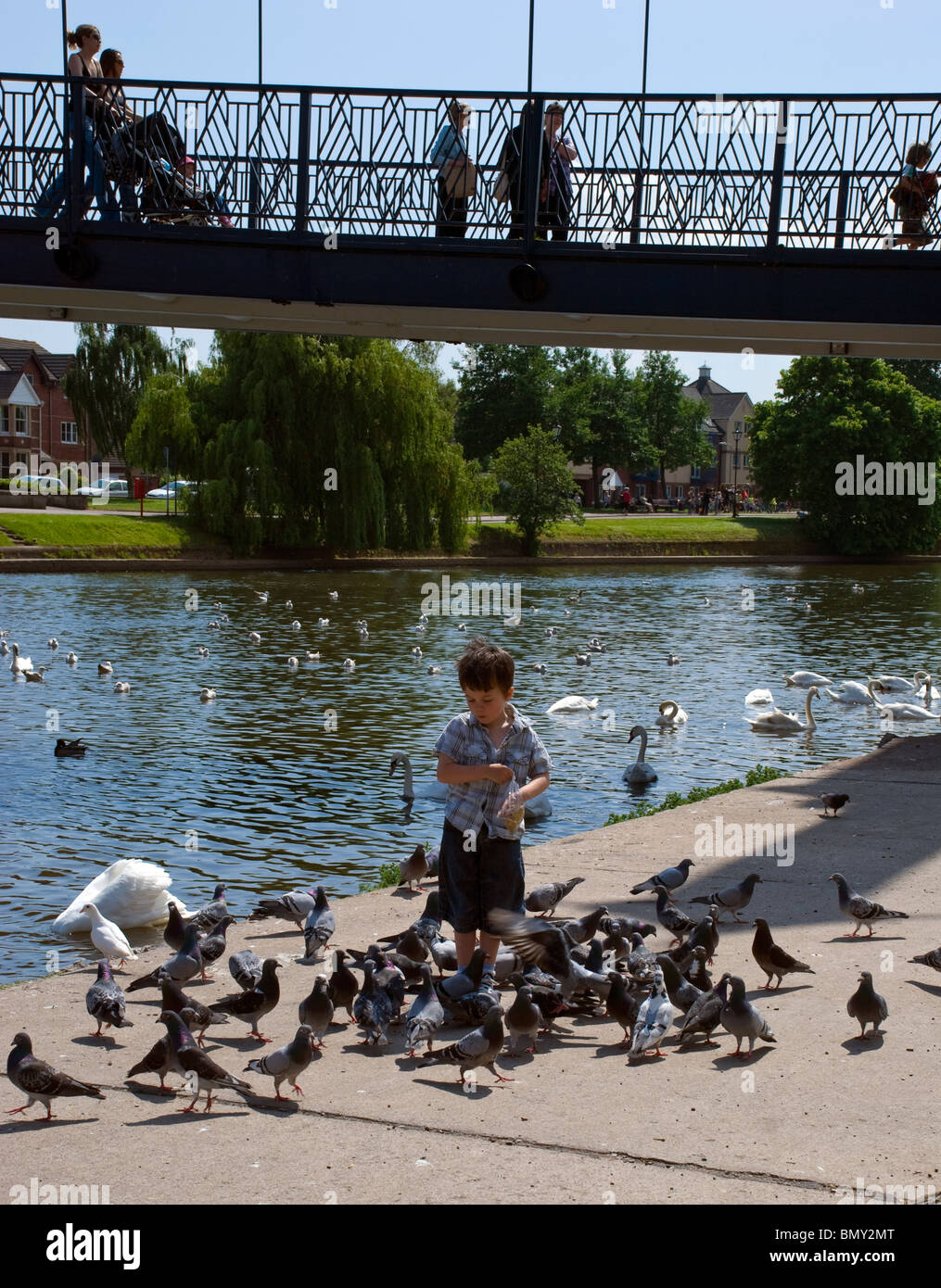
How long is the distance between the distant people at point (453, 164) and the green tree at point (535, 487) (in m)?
54.6

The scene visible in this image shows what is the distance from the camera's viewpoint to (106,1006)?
22.1 ft

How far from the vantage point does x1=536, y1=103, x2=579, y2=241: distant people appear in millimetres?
16688

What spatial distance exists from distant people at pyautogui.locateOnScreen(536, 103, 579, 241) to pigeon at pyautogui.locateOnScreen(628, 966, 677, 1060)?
12.3 metres

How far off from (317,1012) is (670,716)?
16307mm

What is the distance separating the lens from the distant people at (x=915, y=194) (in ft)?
53.4

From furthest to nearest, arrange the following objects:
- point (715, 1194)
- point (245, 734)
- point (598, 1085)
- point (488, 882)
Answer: point (245, 734) → point (488, 882) → point (598, 1085) → point (715, 1194)

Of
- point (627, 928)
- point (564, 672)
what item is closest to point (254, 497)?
point (564, 672)

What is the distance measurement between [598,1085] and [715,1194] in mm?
1218

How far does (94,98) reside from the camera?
54.9 ft

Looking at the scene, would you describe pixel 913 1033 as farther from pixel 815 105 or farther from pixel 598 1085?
pixel 815 105

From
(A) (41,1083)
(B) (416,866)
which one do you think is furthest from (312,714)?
(A) (41,1083)

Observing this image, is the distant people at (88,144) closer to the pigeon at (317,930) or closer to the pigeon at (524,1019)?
the pigeon at (317,930)

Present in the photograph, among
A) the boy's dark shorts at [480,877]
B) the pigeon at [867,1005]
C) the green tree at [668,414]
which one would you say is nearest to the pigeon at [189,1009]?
the boy's dark shorts at [480,877]

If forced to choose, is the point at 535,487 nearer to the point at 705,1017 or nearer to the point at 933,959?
the point at 933,959
